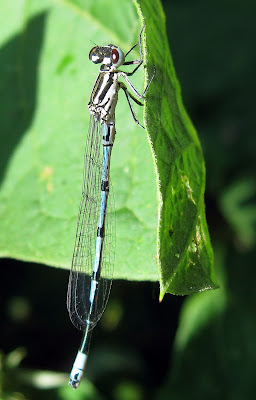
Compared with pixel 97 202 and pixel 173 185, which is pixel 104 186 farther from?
pixel 173 185

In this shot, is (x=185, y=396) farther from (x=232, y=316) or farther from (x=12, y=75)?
(x=12, y=75)

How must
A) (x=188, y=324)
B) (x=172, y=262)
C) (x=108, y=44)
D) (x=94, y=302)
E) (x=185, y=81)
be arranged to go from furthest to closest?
(x=185, y=81) → (x=188, y=324) → (x=94, y=302) → (x=108, y=44) → (x=172, y=262)

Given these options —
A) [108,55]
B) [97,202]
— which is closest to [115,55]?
[108,55]

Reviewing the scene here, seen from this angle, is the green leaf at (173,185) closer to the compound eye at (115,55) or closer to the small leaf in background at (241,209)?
the compound eye at (115,55)

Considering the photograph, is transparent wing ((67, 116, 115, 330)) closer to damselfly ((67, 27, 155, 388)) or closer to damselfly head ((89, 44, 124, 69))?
damselfly ((67, 27, 155, 388))

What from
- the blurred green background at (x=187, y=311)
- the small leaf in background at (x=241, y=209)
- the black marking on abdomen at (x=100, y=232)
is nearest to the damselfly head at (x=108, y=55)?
the black marking on abdomen at (x=100, y=232)

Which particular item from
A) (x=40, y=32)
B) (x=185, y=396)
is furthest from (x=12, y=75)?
(x=185, y=396)
